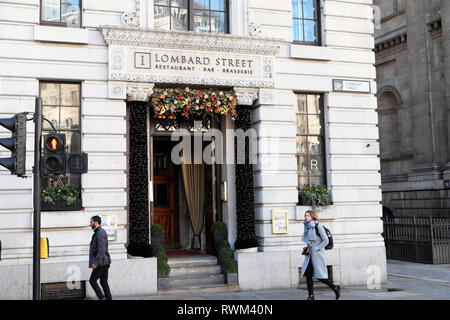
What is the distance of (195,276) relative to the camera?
13.9m

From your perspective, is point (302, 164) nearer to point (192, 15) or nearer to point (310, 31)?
point (310, 31)

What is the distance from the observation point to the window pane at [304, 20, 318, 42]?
15.4m

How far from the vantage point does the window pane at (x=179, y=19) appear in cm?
1420

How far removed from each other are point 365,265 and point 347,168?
111 inches

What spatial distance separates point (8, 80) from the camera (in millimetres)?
12312

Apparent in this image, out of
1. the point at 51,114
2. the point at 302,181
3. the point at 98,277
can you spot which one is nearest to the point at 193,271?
the point at 98,277

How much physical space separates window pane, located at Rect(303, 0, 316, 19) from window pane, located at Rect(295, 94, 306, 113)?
2435 mm

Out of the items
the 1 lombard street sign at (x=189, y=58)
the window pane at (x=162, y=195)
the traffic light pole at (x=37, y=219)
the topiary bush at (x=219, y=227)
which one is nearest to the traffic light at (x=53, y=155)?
the traffic light pole at (x=37, y=219)

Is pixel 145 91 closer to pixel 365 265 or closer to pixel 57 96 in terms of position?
pixel 57 96

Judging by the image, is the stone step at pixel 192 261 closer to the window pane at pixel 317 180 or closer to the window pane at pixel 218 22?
the window pane at pixel 317 180

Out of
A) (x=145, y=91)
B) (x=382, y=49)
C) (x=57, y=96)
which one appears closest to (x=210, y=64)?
(x=145, y=91)

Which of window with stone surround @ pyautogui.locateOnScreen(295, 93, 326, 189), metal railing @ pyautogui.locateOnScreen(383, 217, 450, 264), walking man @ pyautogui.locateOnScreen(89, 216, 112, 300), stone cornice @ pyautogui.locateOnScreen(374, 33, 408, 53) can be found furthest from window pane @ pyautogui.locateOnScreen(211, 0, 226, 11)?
stone cornice @ pyautogui.locateOnScreen(374, 33, 408, 53)

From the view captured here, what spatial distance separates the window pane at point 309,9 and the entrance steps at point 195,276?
7618 millimetres

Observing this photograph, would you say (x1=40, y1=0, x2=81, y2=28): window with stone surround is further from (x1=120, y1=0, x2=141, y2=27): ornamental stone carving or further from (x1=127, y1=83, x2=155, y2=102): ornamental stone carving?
(x1=127, y1=83, x2=155, y2=102): ornamental stone carving
